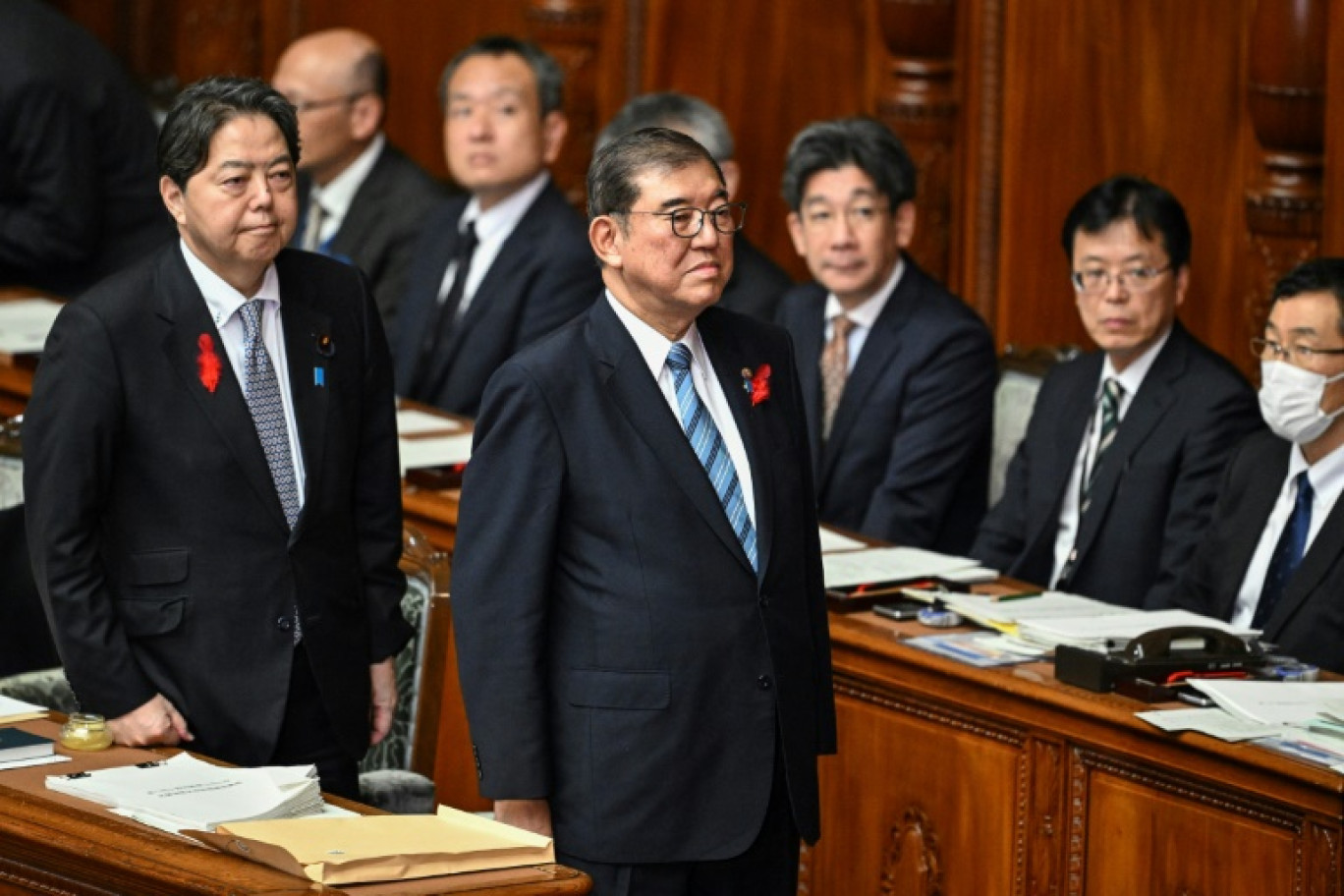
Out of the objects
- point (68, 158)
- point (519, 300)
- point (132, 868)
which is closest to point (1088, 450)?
point (519, 300)

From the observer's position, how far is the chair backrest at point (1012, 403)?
539 centimetres

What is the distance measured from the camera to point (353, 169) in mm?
6719

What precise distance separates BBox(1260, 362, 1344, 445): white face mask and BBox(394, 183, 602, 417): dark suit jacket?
213 centimetres

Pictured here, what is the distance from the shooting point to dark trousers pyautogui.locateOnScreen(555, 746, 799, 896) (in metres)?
3.20

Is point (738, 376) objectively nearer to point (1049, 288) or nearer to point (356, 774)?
point (356, 774)

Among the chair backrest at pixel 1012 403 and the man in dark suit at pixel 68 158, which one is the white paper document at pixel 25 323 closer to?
the man in dark suit at pixel 68 158

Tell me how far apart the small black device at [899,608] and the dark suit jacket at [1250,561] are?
53 cm

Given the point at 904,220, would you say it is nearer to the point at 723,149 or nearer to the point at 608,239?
the point at 723,149

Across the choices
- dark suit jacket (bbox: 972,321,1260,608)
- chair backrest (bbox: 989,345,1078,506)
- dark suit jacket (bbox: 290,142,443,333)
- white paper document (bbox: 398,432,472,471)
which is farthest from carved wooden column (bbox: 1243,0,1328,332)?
dark suit jacket (bbox: 290,142,443,333)

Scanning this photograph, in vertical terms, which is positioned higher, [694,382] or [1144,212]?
[1144,212]

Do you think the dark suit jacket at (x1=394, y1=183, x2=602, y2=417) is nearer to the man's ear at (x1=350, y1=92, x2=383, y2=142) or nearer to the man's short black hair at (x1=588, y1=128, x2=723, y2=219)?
the man's ear at (x1=350, y1=92, x2=383, y2=142)

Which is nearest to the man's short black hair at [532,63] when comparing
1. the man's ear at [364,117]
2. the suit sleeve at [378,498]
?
the man's ear at [364,117]

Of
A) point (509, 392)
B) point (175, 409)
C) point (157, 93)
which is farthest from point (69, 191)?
point (509, 392)

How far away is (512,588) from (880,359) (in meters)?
2.27
